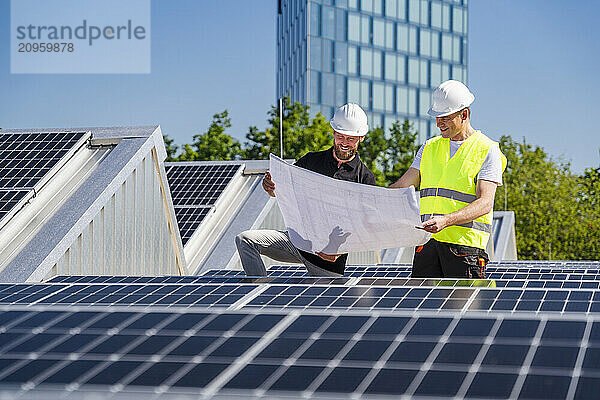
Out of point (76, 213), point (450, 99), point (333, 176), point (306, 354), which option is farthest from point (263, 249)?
point (306, 354)

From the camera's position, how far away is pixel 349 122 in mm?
6488

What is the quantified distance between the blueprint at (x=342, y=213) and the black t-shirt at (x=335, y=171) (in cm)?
47

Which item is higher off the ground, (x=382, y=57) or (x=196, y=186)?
(x=382, y=57)

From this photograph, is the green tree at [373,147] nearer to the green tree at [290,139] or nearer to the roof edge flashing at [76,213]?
the green tree at [290,139]

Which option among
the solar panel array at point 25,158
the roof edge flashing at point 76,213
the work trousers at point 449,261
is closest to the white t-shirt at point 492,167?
the work trousers at point 449,261

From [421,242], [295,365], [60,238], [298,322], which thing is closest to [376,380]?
[295,365]

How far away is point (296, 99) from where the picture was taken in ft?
224

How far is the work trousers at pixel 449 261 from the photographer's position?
21.2 ft

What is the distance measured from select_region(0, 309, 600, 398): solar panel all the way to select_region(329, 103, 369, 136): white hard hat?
3.00 m

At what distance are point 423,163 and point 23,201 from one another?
3.67 meters

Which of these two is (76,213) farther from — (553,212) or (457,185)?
(553,212)

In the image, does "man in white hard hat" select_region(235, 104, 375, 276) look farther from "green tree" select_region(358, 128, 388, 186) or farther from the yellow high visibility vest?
"green tree" select_region(358, 128, 388, 186)

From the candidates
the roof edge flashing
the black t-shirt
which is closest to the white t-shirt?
the black t-shirt

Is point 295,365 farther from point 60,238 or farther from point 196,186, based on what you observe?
point 196,186
